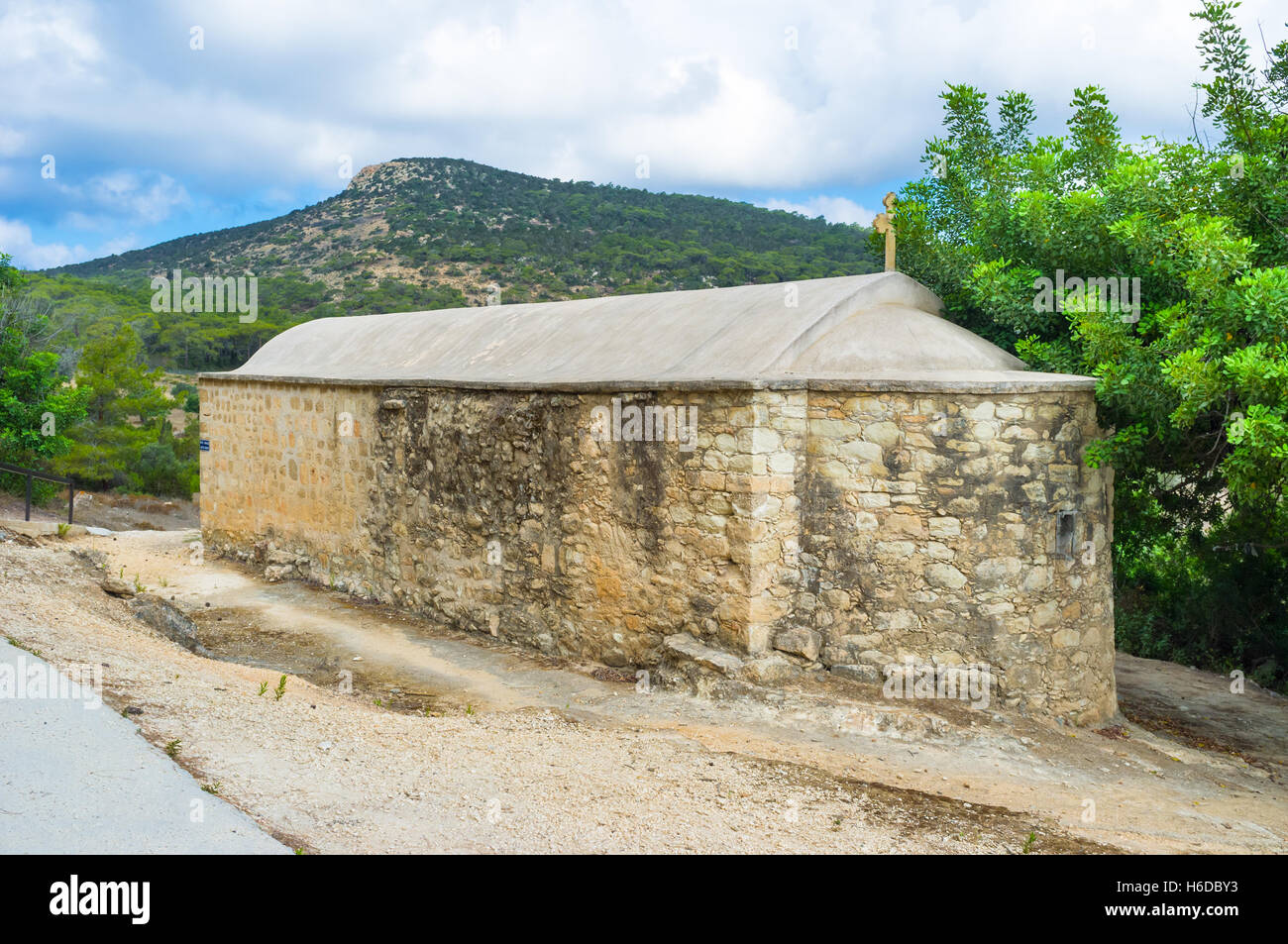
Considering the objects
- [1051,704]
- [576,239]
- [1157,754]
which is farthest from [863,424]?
[576,239]

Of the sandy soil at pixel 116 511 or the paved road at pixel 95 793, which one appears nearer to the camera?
the paved road at pixel 95 793

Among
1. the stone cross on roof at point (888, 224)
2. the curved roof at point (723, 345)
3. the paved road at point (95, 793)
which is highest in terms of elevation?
the stone cross on roof at point (888, 224)

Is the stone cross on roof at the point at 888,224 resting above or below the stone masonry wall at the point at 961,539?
above

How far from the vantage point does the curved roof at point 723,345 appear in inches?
310

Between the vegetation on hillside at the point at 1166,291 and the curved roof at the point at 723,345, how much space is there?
0.60m

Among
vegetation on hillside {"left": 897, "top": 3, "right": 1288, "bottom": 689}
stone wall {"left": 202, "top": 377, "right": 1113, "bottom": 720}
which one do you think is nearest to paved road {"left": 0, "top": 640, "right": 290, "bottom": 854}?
stone wall {"left": 202, "top": 377, "right": 1113, "bottom": 720}

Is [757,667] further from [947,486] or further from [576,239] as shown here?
[576,239]

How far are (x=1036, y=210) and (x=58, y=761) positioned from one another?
28.2ft

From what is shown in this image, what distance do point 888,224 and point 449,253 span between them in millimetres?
34278

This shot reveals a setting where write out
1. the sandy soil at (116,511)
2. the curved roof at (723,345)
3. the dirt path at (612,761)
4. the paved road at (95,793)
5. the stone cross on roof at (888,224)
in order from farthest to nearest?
the sandy soil at (116,511) < the stone cross on roof at (888,224) < the curved roof at (723,345) < the dirt path at (612,761) < the paved road at (95,793)

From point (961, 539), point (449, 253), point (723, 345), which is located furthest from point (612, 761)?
point (449, 253)

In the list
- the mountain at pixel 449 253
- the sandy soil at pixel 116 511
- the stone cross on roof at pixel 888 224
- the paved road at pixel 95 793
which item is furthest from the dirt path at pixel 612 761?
the mountain at pixel 449 253

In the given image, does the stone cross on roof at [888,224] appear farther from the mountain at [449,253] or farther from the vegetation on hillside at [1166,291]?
the mountain at [449,253]

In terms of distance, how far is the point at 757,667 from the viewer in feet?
24.7
